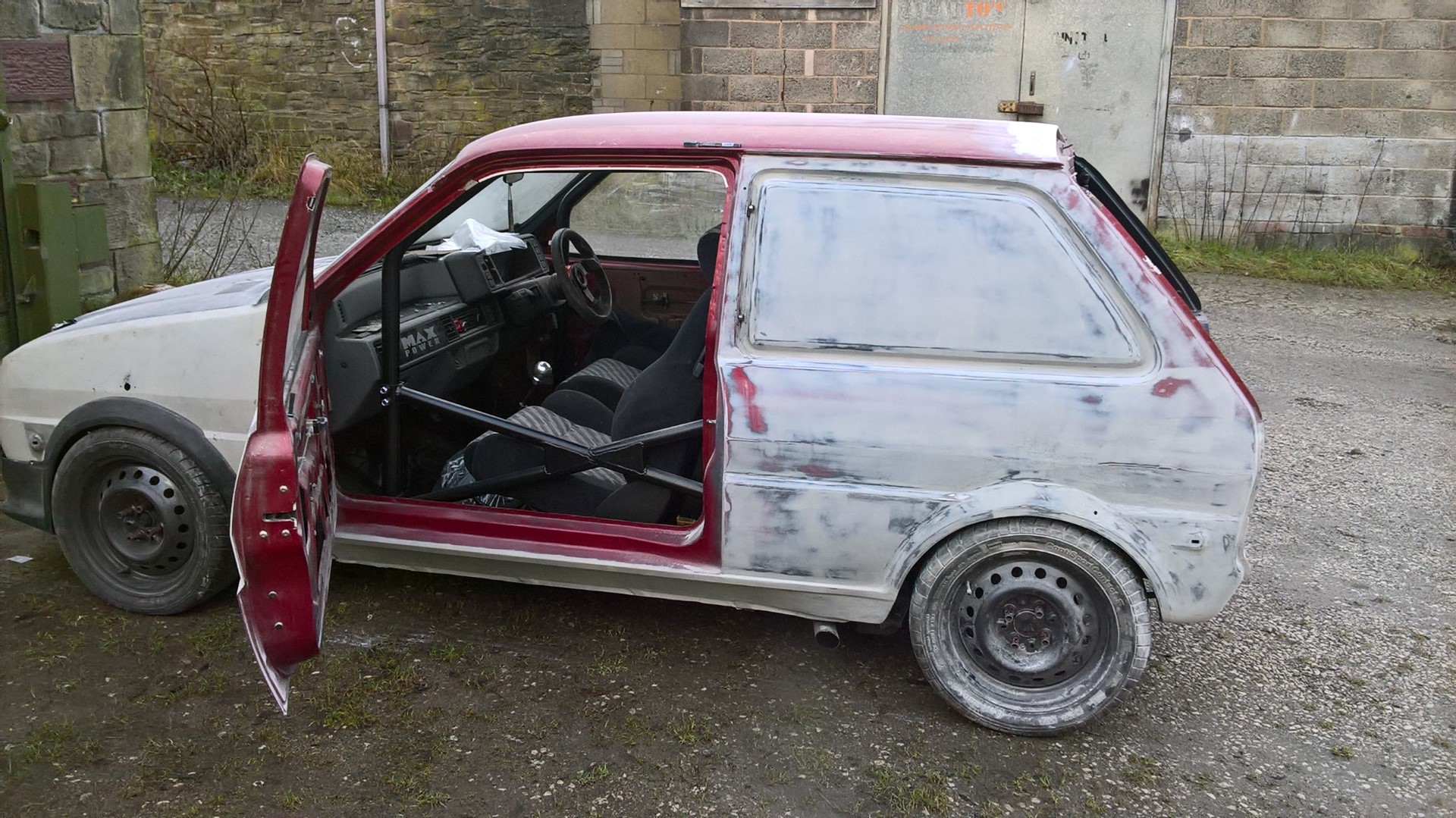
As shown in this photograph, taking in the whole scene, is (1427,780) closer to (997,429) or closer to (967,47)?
(997,429)

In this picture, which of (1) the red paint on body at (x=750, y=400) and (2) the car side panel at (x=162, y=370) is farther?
(2) the car side panel at (x=162, y=370)

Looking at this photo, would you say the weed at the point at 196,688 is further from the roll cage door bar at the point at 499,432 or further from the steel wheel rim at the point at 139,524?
the roll cage door bar at the point at 499,432

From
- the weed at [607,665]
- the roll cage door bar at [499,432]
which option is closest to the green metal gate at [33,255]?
the roll cage door bar at [499,432]

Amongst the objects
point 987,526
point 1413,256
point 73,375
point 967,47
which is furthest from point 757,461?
point 1413,256

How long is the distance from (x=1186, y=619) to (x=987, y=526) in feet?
1.96

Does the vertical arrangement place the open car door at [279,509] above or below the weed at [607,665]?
above

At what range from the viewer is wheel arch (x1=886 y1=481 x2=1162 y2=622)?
326 centimetres

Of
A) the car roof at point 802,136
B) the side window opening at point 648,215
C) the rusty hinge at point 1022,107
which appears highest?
the rusty hinge at point 1022,107

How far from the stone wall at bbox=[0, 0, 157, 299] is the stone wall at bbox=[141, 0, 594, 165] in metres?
6.19

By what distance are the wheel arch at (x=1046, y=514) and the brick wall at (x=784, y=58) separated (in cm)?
860

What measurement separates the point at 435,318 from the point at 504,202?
0.88m

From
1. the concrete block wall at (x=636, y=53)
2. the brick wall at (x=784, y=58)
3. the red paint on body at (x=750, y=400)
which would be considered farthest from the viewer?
the concrete block wall at (x=636, y=53)

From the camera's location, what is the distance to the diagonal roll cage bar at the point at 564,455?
3.76 metres

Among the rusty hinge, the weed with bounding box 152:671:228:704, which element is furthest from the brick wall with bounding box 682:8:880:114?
the weed with bounding box 152:671:228:704
